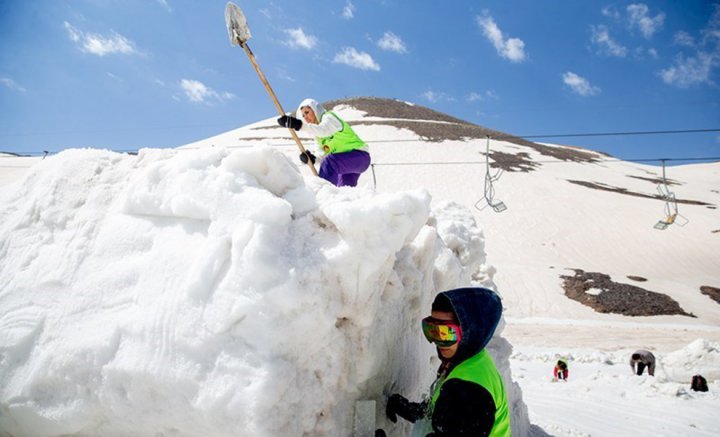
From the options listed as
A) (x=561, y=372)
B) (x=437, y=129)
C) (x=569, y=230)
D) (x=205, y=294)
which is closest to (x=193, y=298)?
(x=205, y=294)

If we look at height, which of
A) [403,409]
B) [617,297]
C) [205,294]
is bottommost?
[403,409]

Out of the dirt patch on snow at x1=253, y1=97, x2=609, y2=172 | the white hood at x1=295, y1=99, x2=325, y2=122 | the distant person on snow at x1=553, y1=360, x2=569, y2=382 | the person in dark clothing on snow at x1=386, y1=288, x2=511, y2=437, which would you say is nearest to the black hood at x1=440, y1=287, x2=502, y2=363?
the person in dark clothing on snow at x1=386, y1=288, x2=511, y2=437

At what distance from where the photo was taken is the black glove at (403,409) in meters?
2.17

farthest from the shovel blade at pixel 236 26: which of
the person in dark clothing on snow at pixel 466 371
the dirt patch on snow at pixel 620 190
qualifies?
the dirt patch on snow at pixel 620 190

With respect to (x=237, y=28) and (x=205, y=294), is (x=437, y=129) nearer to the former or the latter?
(x=237, y=28)

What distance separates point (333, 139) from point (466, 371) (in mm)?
3116

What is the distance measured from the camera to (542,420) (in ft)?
18.1

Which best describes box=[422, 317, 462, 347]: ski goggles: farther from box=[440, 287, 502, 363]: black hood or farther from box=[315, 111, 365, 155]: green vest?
box=[315, 111, 365, 155]: green vest

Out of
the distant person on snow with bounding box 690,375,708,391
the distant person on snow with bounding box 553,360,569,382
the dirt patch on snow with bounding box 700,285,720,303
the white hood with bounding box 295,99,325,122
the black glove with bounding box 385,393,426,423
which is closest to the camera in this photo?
the black glove with bounding box 385,393,426,423

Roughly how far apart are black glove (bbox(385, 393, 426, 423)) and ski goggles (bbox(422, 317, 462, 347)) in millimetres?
504

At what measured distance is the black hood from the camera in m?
1.77

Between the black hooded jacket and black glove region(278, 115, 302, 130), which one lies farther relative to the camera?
black glove region(278, 115, 302, 130)

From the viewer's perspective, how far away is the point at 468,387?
164 cm

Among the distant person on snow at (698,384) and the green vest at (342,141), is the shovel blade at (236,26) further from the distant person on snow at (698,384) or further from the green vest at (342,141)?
the distant person on snow at (698,384)
